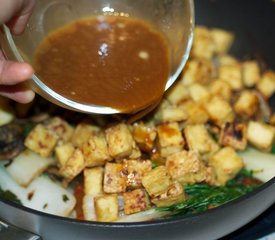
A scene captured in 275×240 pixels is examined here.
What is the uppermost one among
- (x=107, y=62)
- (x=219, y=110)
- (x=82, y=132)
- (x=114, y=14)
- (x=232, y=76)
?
(x=114, y=14)

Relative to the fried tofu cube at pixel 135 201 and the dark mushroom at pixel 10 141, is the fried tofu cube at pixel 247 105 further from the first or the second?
the dark mushroom at pixel 10 141

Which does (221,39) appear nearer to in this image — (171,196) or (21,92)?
(171,196)

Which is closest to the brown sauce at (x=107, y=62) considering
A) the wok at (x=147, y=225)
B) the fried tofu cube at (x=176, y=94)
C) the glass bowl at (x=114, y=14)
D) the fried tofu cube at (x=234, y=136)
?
the glass bowl at (x=114, y=14)

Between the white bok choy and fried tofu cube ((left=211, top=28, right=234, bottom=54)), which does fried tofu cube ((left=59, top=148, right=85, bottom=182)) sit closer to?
the white bok choy

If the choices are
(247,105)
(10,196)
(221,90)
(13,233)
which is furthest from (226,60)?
(13,233)

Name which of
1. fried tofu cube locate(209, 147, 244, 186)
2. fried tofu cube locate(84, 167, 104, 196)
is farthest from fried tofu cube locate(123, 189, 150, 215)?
fried tofu cube locate(209, 147, 244, 186)

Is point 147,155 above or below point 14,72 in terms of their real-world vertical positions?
below

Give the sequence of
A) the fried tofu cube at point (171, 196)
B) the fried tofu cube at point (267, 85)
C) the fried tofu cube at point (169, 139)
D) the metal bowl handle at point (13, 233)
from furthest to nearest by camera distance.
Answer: the fried tofu cube at point (267, 85) < the fried tofu cube at point (169, 139) < the fried tofu cube at point (171, 196) < the metal bowl handle at point (13, 233)
